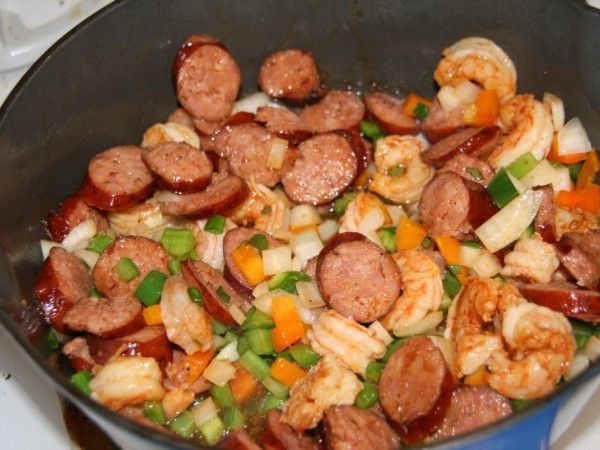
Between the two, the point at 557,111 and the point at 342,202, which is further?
the point at 342,202

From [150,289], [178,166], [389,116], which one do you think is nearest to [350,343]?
[150,289]

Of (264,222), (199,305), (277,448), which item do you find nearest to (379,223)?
(264,222)

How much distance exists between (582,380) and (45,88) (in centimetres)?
203

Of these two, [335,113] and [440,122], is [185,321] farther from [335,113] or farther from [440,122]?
[440,122]

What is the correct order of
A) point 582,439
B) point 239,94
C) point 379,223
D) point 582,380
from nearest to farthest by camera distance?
point 582,380
point 582,439
point 379,223
point 239,94

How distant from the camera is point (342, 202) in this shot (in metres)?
3.39

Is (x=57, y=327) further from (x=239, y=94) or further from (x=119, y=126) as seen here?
(x=239, y=94)

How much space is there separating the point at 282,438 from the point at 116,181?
1200mm

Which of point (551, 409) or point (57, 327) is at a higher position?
point (57, 327)

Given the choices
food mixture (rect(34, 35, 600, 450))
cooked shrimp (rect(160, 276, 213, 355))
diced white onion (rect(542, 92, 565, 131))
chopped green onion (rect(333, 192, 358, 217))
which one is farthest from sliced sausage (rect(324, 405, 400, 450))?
diced white onion (rect(542, 92, 565, 131))

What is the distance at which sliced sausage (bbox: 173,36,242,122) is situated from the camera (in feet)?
11.1

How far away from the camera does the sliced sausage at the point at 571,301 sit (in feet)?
8.63

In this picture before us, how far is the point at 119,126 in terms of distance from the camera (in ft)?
11.2

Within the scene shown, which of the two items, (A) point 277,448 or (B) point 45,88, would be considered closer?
(A) point 277,448
